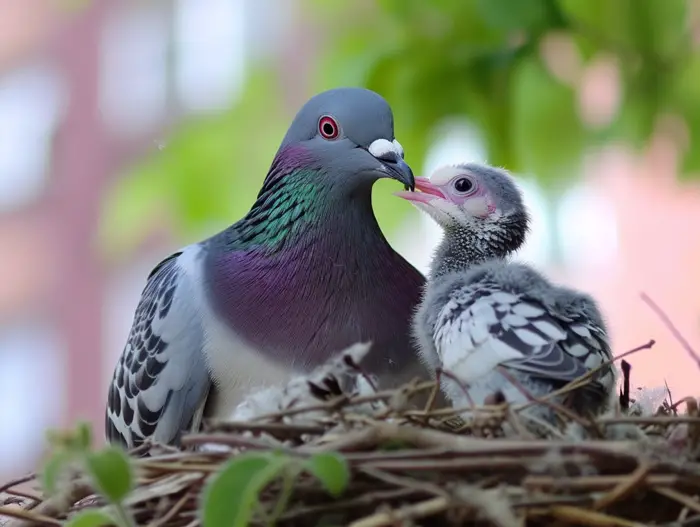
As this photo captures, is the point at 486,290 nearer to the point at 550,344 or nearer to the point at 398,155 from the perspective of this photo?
the point at 550,344

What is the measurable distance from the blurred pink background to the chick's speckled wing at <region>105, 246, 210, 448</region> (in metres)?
1.83

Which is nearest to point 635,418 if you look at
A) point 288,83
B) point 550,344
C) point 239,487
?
point 550,344

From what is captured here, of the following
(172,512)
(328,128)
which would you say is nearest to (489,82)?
(328,128)

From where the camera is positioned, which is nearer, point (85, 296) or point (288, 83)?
point (288, 83)

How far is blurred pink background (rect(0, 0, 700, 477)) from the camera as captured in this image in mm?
5164

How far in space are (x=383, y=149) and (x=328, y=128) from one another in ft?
0.56

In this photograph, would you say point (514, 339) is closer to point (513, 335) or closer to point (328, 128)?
point (513, 335)

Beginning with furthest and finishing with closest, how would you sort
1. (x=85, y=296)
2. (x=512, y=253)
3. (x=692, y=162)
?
(x=85, y=296), (x=692, y=162), (x=512, y=253)

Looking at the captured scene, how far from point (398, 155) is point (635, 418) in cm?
87

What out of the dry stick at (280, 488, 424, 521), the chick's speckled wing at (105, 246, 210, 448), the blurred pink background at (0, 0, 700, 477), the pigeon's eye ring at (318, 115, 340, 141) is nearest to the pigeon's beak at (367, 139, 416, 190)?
the pigeon's eye ring at (318, 115, 340, 141)

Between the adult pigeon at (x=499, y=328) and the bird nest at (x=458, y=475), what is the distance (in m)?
0.16

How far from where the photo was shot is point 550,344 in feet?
6.09

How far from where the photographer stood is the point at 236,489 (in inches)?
53.1

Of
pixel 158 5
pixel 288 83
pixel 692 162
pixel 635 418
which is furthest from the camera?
pixel 158 5
